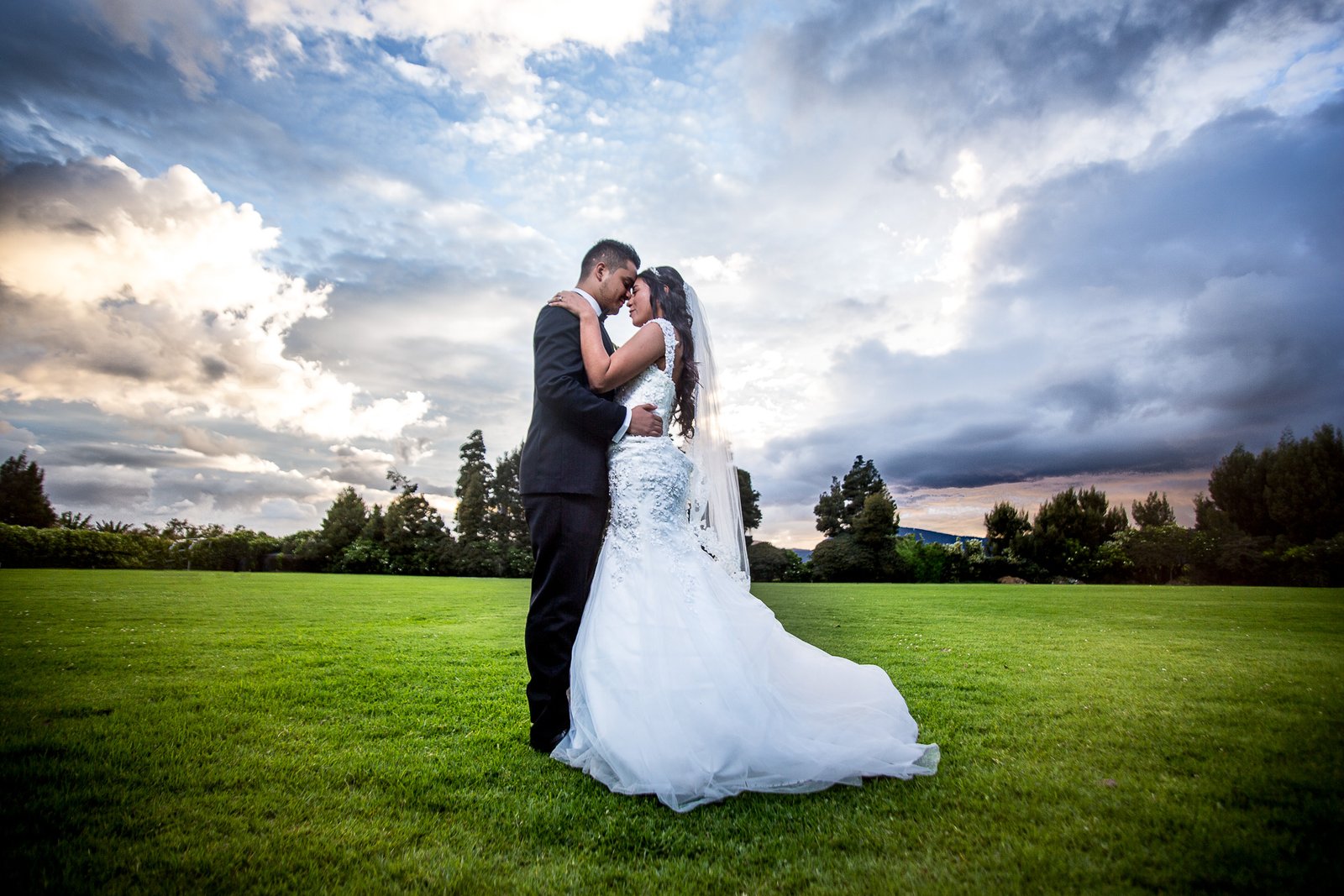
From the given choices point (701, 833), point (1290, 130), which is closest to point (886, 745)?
point (701, 833)

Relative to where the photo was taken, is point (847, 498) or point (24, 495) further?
point (847, 498)

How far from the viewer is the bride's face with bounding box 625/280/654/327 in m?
3.97

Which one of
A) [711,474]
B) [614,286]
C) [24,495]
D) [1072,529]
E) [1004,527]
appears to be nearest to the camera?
[614,286]

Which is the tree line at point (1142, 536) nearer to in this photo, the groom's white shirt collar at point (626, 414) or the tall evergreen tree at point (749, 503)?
the tall evergreen tree at point (749, 503)

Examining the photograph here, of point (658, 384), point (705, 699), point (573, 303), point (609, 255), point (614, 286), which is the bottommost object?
point (705, 699)

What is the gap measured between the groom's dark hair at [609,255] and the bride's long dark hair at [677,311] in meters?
0.17

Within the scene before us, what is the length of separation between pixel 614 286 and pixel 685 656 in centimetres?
245

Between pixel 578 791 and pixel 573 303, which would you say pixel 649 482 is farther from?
pixel 578 791

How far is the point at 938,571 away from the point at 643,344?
33.8 meters

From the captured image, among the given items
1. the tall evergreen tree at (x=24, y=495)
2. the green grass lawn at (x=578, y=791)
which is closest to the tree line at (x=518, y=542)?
the tall evergreen tree at (x=24, y=495)

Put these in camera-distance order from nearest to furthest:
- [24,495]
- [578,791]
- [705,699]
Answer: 1. [578,791]
2. [705,699]
3. [24,495]

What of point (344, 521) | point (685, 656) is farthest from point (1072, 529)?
point (344, 521)

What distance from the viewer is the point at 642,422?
3.68 m

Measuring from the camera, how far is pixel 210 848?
218 cm
